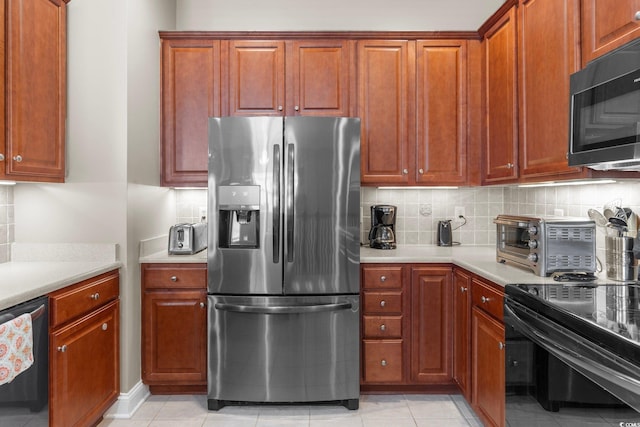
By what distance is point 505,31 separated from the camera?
275cm

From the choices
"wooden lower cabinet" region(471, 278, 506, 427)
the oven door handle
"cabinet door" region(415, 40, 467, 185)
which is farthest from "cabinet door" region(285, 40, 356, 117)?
the oven door handle

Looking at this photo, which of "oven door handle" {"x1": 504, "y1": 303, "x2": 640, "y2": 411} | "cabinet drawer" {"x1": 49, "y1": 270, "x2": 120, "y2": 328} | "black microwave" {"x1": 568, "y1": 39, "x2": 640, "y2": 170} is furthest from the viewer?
"cabinet drawer" {"x1": 49, "y1": 270, "x2": 120, "y2": 328}

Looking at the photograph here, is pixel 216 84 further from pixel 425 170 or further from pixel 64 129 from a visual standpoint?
pixel 425 170

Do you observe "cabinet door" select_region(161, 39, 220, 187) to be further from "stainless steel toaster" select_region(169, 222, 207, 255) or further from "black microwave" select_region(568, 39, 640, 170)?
"black microwave" select_region(568, 39, 640, 170)

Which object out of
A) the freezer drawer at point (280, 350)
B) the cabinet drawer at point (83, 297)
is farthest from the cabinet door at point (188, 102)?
the freezer drawer at point (280, 350)

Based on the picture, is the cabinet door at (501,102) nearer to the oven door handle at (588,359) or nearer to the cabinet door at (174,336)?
the oven door handle at (588,359)

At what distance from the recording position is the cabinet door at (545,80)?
6.84 feet

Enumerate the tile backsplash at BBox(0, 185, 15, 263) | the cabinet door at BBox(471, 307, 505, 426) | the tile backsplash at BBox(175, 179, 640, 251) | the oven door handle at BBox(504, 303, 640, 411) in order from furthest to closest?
1. the tile backsplash at BBox(175, 179, 640, 251)
2. the tile backsplash at BBox(0, 185, 15, 263)
3. the cabinet door at BBox(471, 307, 505, 426)
4. the oven door handle at BBox(504, 303, 640, 411)

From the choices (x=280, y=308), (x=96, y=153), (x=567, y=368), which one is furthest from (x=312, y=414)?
(x=96, y=153)

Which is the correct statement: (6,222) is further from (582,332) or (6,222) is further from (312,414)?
(582,332)

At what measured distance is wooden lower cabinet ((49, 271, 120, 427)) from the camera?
201 centimetres

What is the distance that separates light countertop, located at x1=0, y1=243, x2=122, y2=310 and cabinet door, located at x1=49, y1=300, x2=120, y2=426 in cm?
22

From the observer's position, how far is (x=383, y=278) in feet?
9.40

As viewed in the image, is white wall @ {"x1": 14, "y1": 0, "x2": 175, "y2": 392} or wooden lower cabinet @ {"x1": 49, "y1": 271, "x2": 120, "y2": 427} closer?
wooden lower cabinet @ {"x1": 49, "y1": 271, "x2": 120, "y2": 427}
